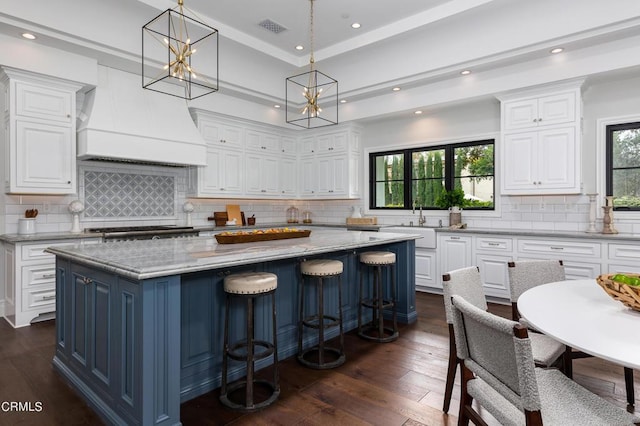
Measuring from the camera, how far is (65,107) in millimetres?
4418

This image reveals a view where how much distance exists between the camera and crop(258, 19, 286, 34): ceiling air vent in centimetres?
480

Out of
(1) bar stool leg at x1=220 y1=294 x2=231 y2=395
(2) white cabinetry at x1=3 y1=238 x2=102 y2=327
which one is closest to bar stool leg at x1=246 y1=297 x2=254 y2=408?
(1) bar stool leg at x1=220 y1=294 x2=231 y2=395

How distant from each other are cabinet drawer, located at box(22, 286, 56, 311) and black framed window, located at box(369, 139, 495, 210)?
490 cm

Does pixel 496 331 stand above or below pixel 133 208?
below

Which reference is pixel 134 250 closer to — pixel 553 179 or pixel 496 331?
pixel 496 331

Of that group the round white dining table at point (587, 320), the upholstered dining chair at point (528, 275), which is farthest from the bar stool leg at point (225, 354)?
the upholstered dining chair at point (528, 275)

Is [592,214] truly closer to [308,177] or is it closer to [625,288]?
[625,288]

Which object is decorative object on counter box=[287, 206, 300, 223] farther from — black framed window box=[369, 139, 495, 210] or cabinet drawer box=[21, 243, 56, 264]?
cabinet drawer box=[21, 243, 56, 264]

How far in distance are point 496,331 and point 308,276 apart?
1.95 metres

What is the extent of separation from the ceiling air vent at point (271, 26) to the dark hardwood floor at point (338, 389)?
3922 mm

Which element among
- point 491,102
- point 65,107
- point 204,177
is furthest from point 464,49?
point 65,107

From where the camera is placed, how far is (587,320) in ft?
5.31

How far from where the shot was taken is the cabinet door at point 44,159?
4113 mm

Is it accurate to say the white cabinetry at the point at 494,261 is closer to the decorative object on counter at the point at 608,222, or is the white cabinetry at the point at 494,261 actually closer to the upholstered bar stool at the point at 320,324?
the decorative object on counter at the point at 608,222
